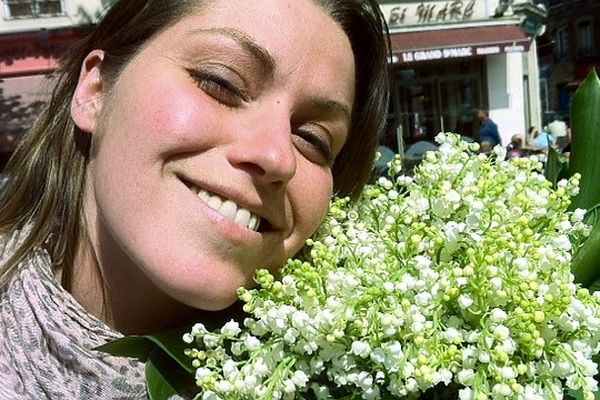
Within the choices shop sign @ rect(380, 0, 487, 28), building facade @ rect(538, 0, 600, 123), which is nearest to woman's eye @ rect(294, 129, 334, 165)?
shop sign @ rect(380, 0, 487, 28)

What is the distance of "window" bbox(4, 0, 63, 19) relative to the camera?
8.77 meters

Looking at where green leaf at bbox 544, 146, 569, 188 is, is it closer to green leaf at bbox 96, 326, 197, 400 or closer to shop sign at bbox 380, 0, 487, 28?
green leaf at bbox 96, 326, 197, 400

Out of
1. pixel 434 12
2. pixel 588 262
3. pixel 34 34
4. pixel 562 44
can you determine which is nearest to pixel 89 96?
pixel 588 262

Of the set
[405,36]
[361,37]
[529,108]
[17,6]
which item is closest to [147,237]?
[361,37]

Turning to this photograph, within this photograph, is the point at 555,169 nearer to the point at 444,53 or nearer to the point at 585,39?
the point at 444,53

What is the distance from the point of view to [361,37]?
1.12m

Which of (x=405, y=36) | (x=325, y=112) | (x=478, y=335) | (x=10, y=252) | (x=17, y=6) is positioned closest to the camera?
(x=478, y=335)

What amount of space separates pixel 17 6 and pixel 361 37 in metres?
8.72

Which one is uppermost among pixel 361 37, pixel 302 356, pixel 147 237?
pixel 361 37

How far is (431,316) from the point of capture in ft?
2.39

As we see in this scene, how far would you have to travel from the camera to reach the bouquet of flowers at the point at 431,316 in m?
0.70

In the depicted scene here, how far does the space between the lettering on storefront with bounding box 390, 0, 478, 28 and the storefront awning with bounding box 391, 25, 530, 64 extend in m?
0.26

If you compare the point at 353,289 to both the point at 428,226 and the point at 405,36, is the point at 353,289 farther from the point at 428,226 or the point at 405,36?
the point at 405,36

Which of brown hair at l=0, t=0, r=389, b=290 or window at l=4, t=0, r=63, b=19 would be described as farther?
window at l=4, t=0, r=63, b=19
